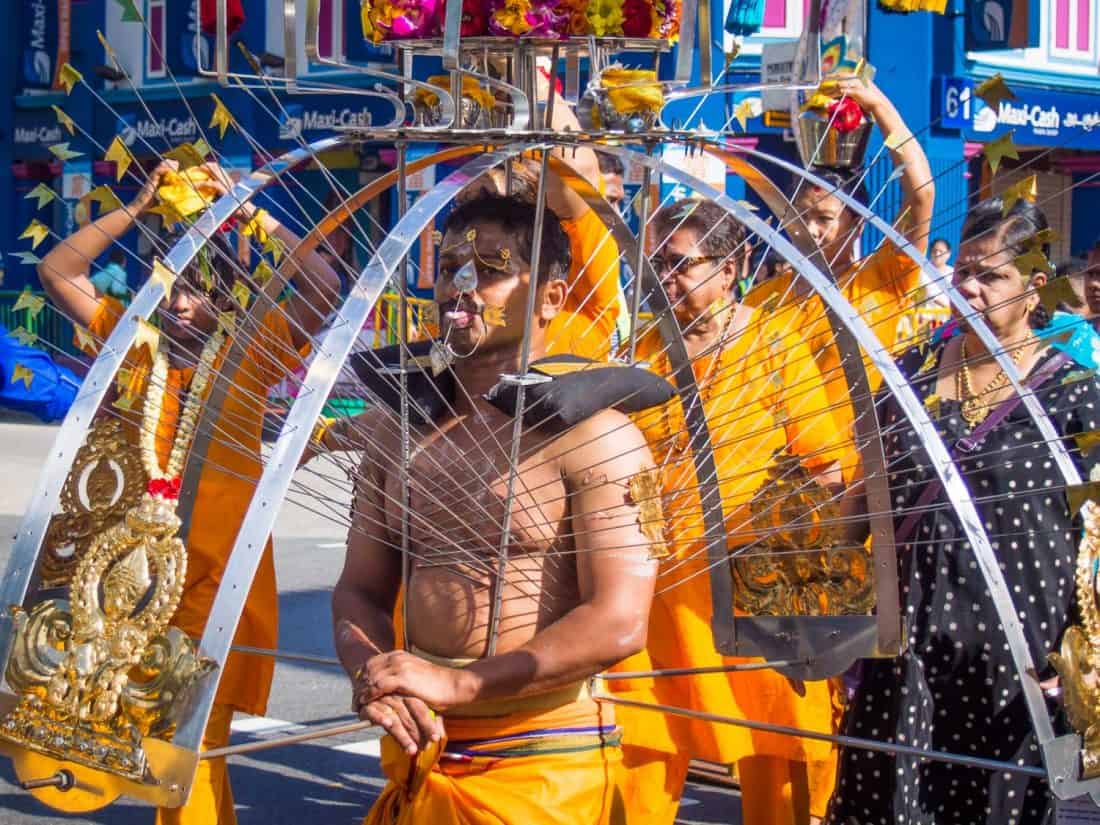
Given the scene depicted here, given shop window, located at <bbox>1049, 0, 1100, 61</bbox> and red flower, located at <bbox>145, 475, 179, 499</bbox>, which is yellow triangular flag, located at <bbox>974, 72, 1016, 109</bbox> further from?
shop window, located at <bbox>1049, 0, 1100, 61</bbox>

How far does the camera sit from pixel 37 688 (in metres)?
2.71

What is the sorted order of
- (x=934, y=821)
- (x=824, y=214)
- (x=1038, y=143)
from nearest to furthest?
(x=934, y=821) → (x=824, y=214) → (x=1038, y=143)

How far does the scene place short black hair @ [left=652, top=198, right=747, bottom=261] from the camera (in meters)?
4.20

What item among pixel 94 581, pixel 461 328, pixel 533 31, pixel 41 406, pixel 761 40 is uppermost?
pixel 761 40

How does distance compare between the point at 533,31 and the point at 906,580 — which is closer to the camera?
the point at 533,31

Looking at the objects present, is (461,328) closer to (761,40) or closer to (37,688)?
(37,688)

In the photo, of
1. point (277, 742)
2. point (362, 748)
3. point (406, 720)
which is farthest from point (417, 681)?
point (362, 748)

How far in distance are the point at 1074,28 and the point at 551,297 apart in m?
15.6

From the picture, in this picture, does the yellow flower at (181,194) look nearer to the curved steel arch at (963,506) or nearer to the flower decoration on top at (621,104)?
the flower decoration on top at (621,104)

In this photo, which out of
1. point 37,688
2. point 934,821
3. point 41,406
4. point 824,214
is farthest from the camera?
point 41,406

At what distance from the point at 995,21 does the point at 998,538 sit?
41.4ft

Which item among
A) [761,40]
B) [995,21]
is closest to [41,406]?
[761,40]

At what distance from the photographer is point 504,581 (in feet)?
9.16

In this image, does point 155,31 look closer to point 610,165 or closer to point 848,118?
point 610,165
